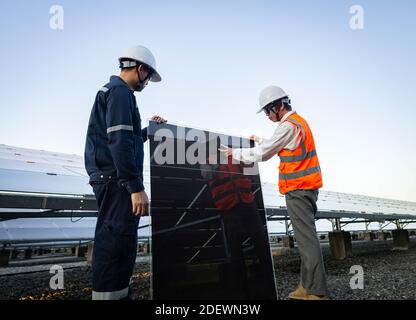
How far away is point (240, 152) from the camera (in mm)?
3107

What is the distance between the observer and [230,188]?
9.69 feet

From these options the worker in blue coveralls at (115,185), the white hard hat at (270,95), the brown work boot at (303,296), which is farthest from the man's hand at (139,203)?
the white hard hat at (270,95)

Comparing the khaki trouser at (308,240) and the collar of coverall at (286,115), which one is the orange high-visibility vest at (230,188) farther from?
the collar of coverall at (286,115)

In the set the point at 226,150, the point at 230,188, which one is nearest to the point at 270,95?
the point at 226,150

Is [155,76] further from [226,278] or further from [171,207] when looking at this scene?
[226,278]

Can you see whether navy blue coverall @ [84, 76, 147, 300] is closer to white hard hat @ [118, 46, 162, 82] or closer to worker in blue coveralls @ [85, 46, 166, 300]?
worker in blue coveralls @ [85, 46, 166, 300]

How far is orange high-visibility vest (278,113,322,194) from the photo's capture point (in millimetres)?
2887

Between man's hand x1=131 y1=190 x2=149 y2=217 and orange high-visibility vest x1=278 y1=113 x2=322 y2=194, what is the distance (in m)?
1.66

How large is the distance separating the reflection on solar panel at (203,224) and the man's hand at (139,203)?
0.32 m

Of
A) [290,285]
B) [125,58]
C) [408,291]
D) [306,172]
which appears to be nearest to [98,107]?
[125,58]

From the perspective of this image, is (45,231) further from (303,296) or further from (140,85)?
(303,296)

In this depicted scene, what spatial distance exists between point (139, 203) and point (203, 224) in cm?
87

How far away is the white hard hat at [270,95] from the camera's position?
334 centimetres

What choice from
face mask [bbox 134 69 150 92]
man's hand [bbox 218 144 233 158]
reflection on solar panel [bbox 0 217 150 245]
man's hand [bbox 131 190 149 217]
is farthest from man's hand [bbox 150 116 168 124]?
reflection on solar panel [bbox 0 217 150 245]
